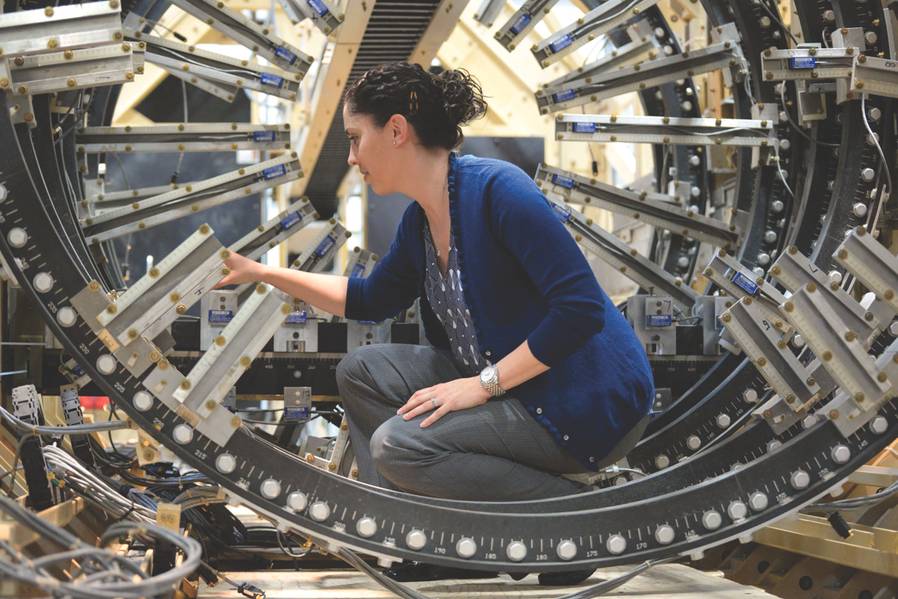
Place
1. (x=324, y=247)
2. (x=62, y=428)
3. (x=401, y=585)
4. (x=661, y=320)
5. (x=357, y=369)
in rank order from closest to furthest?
(x=62, y=428) < (x=401, y=585) < (x=357, y=369) < (x=661, y=320) < (x=324, y=247)

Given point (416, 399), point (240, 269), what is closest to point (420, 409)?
point (416, 399)

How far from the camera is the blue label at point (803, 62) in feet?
9.75

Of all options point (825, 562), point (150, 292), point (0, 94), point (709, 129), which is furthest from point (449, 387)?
point (709, 129)

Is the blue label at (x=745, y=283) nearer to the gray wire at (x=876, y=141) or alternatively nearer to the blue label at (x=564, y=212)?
the gray wire at (x=876, y=141)

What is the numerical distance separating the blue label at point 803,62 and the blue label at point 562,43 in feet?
4.37

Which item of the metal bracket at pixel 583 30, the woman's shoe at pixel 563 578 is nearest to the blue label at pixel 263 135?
the metal bracket at pixel 583 30

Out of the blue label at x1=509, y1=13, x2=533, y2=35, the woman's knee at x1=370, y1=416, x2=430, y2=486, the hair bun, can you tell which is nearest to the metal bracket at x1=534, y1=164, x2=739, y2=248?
the blue label at x1=509, y1=13, x2=533, y2=35

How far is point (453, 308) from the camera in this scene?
2510mm

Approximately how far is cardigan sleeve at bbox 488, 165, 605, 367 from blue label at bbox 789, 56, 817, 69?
1.11 metres

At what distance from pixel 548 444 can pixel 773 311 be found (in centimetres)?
90

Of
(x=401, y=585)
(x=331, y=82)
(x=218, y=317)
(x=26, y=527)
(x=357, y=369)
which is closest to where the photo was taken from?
(x=26, y=527)

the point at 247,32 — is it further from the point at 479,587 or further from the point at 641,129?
the point at 479,587

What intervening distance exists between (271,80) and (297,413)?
1.56 meters

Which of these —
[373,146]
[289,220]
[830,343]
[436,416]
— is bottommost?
[436,416]
